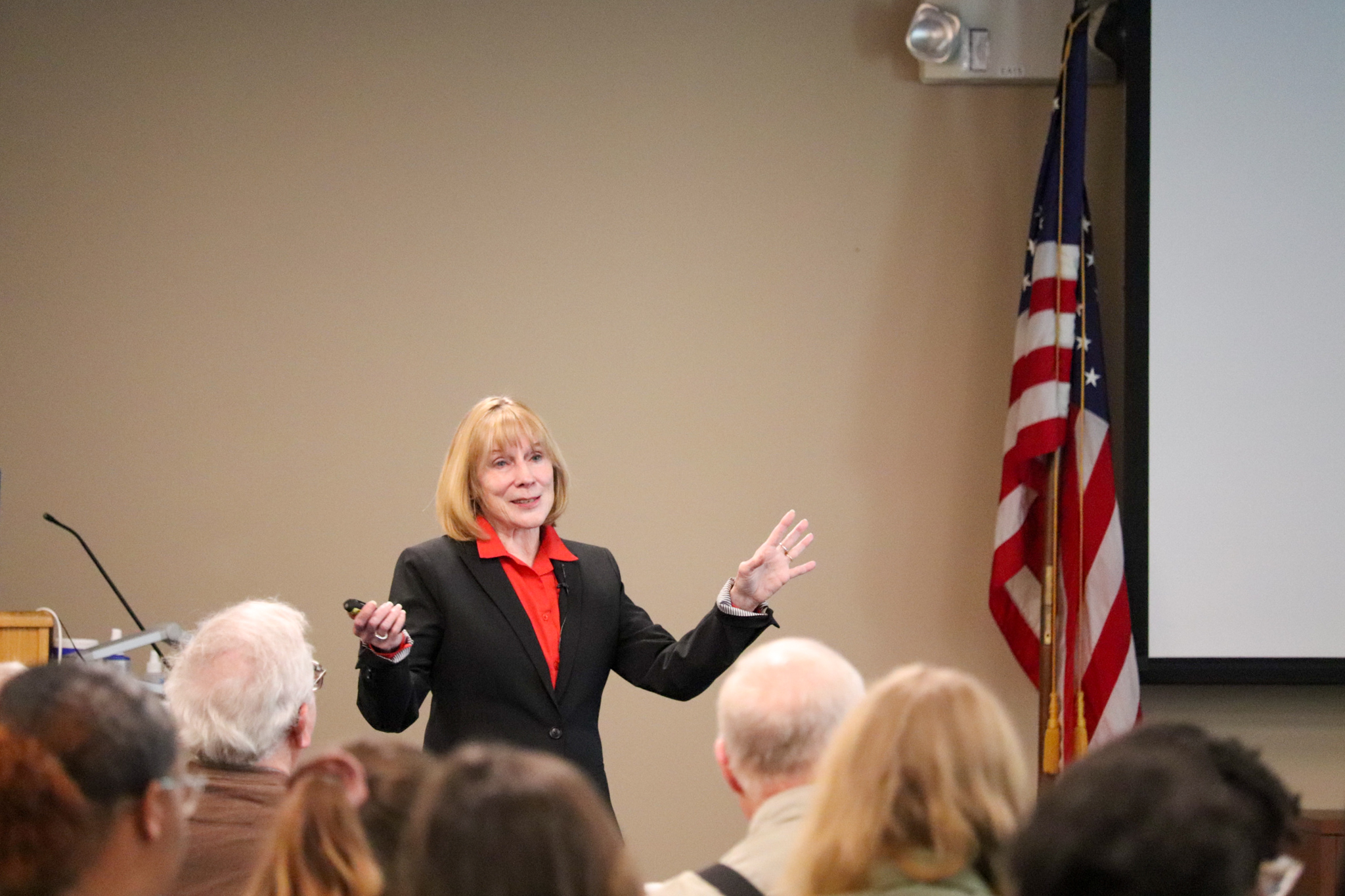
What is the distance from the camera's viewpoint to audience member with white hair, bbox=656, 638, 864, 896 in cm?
169

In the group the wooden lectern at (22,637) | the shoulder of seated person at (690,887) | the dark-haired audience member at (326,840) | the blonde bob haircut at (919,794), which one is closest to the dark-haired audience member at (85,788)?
the dark-haired audience member at (326,840)

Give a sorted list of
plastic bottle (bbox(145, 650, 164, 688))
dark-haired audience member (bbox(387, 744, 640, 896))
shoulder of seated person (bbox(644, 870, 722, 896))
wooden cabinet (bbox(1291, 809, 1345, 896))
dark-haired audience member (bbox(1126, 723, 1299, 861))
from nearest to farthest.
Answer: dark-haired audience member (bbox(387, 744, 640, 896)) < dark-haired audience member (bbox(1126, 723, 1299, 861)) < shoulder of seated person (bbox(644, 870, 722, 896)) < plastic bottle (bbox(145, 650, 164, 688)) < wooden cabinet (bbox(1291, 809, 1345, 896))

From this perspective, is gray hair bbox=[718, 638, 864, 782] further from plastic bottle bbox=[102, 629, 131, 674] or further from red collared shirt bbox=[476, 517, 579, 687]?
plastic bottle bbox=[102, 629, 131, 674]

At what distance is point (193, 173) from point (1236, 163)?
339 centimetres

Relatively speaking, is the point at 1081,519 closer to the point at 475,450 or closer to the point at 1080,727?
the point at 1080,727

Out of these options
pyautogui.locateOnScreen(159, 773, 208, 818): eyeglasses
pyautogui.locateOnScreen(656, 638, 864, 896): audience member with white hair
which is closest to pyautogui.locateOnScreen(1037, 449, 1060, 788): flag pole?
pyautogui.locateOnScreen(656, 638, 864, 896): audience member with white hair

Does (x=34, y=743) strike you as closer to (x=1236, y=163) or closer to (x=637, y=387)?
(x=637, y=387)

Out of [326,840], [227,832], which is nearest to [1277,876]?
[326,840]

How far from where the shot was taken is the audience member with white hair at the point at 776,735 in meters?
1.69

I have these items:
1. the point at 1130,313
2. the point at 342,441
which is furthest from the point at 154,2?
the point at 1130,313

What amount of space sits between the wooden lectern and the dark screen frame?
307cm

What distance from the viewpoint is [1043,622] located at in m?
4.07

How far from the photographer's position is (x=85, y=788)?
4.31 feet

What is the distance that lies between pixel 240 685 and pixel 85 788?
0.73m
